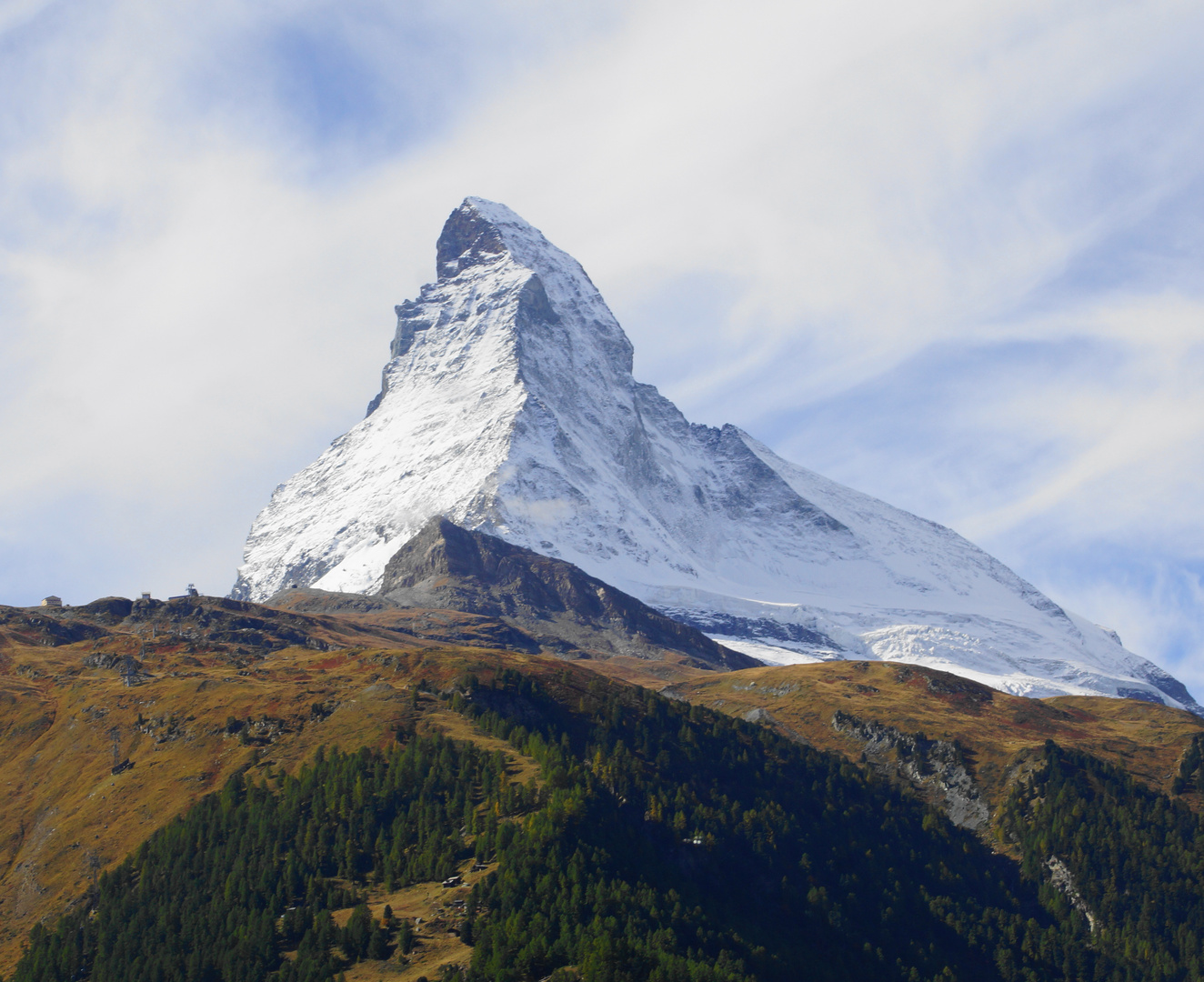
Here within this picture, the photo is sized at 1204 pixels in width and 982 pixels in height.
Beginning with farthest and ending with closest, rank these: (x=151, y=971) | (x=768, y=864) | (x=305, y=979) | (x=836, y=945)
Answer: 1. (x=768, y=864)
2. (x=836, y=945)
3. (x=151, y=971)
4. (x=305, y=979)

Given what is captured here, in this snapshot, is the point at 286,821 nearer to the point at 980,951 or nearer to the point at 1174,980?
the point at 980,951

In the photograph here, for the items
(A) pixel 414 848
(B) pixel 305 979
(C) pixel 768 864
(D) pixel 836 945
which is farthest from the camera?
(C) pixel 768 864

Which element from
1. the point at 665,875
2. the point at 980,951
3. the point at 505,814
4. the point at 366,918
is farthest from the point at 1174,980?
the point at 366,918

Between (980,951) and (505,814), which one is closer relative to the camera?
(505,814)

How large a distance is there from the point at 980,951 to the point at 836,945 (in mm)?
26858

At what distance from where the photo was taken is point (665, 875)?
17062 centimetres

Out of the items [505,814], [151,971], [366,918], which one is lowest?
[151,971]

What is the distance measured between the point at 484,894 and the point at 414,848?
779 inches

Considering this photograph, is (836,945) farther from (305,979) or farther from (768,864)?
(305,979)

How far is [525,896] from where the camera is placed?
149875mm

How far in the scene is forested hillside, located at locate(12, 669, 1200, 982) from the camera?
5689 inches

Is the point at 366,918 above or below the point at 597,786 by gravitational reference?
below

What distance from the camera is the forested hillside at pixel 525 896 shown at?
474 feet

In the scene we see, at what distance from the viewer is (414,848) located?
166125 mm
